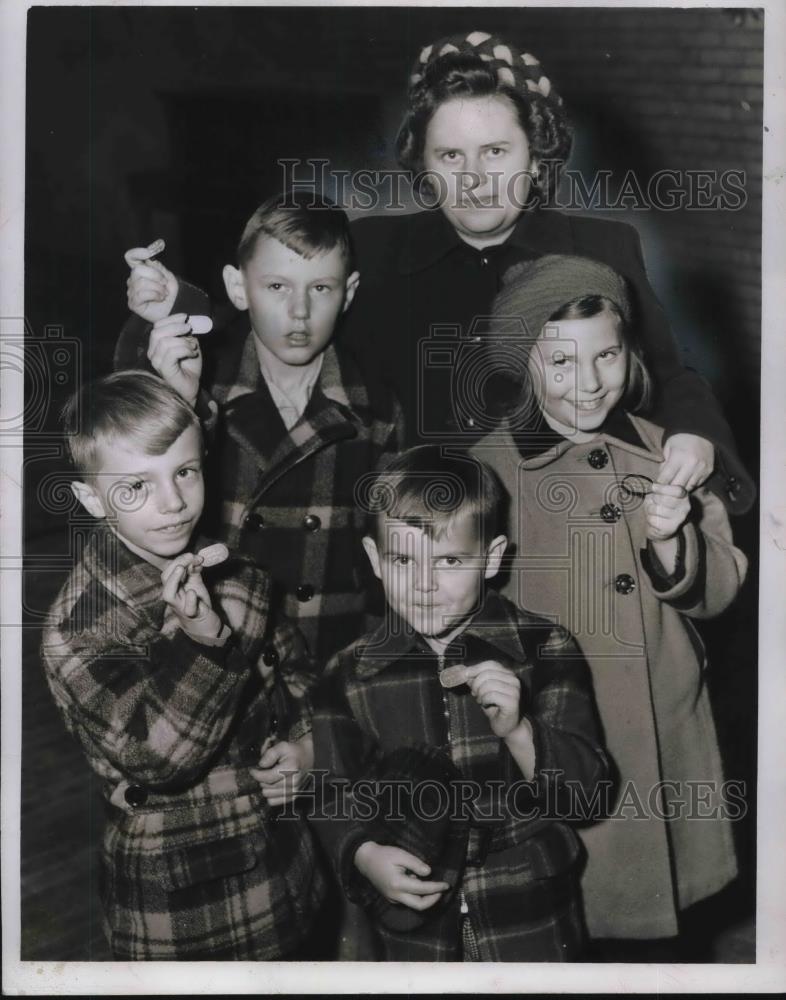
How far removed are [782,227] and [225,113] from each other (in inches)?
35.8

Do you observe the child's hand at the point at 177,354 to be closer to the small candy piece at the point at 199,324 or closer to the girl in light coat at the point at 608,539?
the small candy piece at the point at 199,324

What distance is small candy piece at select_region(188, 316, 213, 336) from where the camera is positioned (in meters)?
1.65

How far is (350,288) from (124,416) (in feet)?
1.30

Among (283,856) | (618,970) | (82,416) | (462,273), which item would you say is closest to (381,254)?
(462,273)

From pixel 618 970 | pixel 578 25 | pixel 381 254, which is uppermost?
pixel 578 25

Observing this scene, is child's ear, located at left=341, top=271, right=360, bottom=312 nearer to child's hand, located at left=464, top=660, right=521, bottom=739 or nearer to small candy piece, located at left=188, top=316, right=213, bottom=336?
small candy piece, located at left=188, top=316, right=213, bottom=336

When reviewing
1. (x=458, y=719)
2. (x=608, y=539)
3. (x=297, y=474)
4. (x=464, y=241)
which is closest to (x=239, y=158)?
(x=464, y=241)

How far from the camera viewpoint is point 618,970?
5.65ft

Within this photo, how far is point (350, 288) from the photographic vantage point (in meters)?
1.65

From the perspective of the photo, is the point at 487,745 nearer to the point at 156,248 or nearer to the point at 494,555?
the point at 494,555

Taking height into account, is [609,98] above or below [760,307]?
above

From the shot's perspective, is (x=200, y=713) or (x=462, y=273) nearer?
(x=200, y=713)

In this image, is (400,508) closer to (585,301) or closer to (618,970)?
(585,301)

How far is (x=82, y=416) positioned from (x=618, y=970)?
48.4 inches
